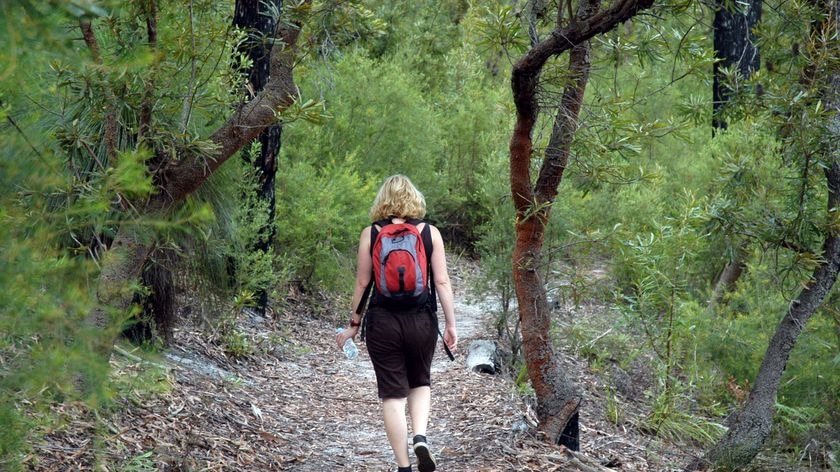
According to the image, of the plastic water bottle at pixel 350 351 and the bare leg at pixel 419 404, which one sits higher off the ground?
the bare leg at pixel 419 404

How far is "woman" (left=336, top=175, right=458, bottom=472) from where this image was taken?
5352 millimetres

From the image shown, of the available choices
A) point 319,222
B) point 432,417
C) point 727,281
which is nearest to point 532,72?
point 432,417

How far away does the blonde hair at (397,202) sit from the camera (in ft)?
17.6

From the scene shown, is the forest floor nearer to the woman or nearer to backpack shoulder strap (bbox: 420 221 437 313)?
the woman

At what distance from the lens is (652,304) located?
26.9 ft

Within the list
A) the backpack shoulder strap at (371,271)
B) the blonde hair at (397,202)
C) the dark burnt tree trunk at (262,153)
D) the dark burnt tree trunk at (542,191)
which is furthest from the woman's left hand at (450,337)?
the dark burnt tree trunk at (262,153)

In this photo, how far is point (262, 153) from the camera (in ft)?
32.8

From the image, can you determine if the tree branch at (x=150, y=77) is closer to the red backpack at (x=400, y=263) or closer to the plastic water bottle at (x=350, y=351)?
the red backpack at (x=400, y=263)

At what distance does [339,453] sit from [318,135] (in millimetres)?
6615

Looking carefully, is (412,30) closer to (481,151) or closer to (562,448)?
(481,151)

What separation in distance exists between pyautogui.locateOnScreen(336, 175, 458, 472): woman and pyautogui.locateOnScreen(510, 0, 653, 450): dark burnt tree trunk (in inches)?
32.4

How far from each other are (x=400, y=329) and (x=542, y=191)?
4.69ft

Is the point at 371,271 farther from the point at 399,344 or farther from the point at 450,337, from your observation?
the point at 450,337

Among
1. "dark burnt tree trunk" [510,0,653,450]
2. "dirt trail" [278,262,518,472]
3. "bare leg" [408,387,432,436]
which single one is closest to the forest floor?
"dirt trail" [278,262,518,472]
